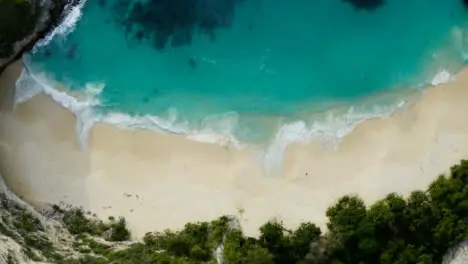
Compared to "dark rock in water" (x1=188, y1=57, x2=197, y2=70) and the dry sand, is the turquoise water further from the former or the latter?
the dry sand

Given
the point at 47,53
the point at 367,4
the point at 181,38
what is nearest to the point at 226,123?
the point at 181,38

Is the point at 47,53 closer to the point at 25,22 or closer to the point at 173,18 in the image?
the point at 25,22

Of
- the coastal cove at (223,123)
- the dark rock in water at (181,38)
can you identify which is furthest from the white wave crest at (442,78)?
the dark rock in water at (181,38)

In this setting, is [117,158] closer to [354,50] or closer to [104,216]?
[104,216]

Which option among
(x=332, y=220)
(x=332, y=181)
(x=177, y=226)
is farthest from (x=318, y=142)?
(x=177, y=226)

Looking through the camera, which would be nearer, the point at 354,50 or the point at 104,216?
the point at 104,216

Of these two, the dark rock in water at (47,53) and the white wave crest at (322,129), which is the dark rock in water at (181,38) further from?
the white wave crest at (322,129)
